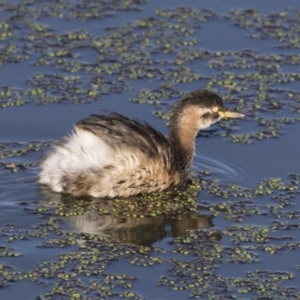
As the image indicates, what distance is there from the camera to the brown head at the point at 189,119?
9953 millimetres

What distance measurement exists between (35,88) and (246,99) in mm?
2296

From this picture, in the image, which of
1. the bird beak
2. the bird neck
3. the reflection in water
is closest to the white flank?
the reflection in water

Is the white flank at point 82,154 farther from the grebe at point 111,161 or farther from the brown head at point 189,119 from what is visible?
the brown head at point 189,119

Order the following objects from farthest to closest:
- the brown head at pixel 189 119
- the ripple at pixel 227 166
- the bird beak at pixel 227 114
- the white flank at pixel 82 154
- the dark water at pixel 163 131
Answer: the bird beak at pixel 227 114, the brown head at pixel 189 119, the ripple at pixel 227 166, the white flank at pixel 82 154, the dark water at pixel 163 131

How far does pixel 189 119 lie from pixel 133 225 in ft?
5.05

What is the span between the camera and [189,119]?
1000 cm

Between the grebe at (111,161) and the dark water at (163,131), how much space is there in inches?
7.0

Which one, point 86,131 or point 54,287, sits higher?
point 86,131

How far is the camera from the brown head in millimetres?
9953

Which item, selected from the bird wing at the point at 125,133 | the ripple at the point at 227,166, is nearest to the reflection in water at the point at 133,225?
the bird wing at the point at 125,133

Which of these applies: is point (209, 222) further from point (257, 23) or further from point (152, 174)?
point (257, 23)

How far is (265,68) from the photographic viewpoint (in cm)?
1215

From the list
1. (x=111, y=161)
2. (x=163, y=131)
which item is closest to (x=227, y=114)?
(x=163, y=131)

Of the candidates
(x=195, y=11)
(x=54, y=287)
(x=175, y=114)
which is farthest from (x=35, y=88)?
(x=54, y=287)
